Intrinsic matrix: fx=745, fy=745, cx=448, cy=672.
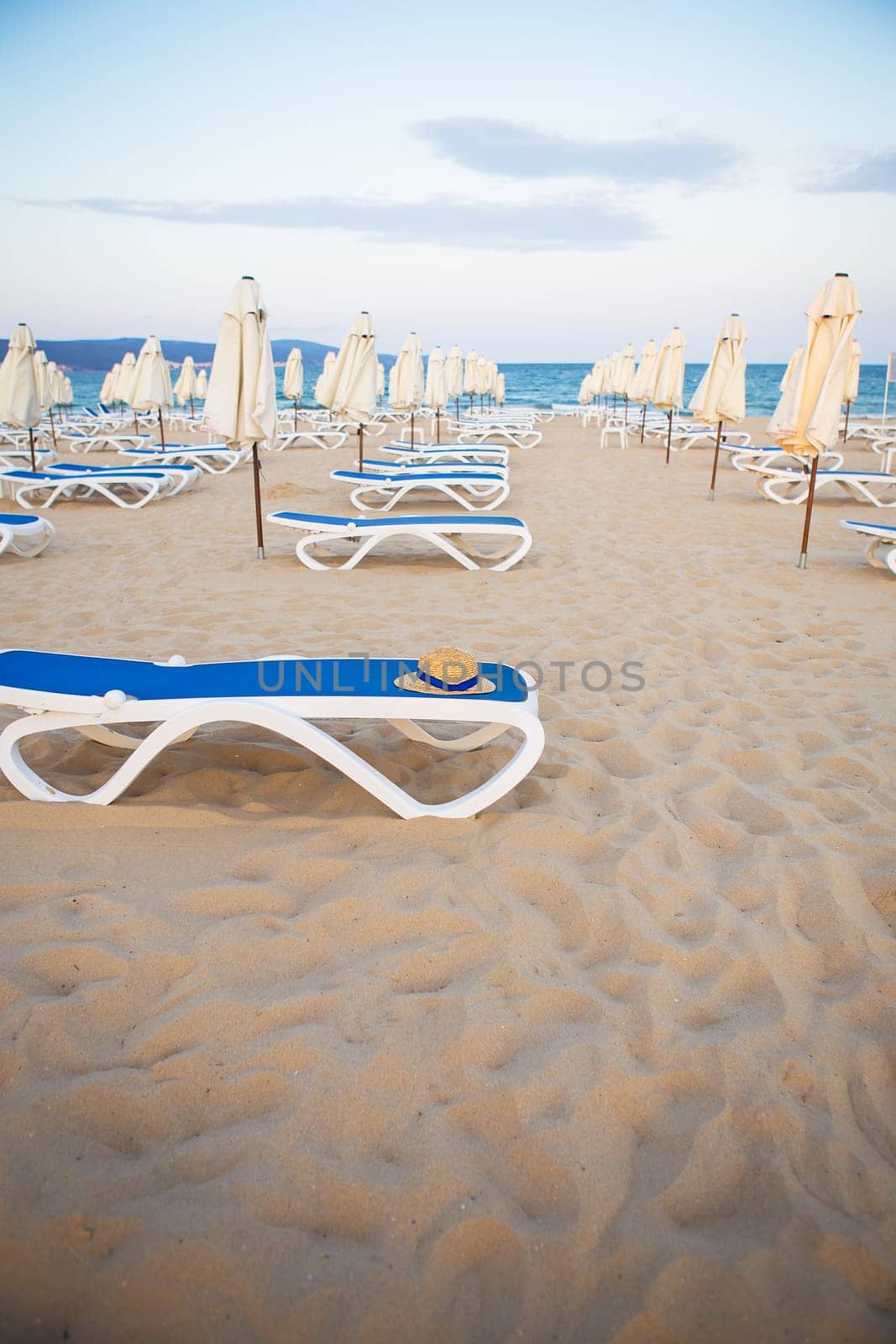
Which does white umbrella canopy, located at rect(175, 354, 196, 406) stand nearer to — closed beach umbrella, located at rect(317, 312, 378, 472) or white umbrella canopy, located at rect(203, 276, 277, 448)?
closed beach umbrella, located at rect(317, 312, 378, 472)

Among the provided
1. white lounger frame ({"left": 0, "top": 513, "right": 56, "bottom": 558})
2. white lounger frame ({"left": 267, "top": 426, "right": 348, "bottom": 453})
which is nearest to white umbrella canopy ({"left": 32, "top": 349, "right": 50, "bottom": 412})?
white lounger frame ({"left": 0, "top": 513, "right": 56, "bottom": 558})

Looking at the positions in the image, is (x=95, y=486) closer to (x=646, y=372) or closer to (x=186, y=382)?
(x=646, y=372)

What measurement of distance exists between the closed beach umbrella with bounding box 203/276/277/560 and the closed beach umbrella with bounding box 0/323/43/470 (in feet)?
13.9

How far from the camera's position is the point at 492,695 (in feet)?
8.25

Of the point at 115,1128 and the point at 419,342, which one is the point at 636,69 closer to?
the point at 419,342

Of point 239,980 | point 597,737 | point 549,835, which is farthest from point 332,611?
point 239,980

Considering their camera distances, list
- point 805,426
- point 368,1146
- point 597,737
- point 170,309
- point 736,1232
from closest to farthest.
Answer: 1. point 736,1232
2. point 368,1146
3. point 597,737
4. point 805,426
5. point 170,309

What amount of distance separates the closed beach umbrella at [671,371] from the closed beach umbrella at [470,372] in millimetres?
7156

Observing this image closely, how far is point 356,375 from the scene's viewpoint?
26.8ft

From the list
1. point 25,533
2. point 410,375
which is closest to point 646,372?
point 410,375

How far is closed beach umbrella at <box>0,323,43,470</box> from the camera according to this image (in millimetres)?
8422

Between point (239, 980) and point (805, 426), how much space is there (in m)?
5.75

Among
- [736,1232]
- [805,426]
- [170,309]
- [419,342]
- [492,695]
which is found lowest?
[736,1232]

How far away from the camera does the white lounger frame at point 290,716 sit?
7.54 feet
